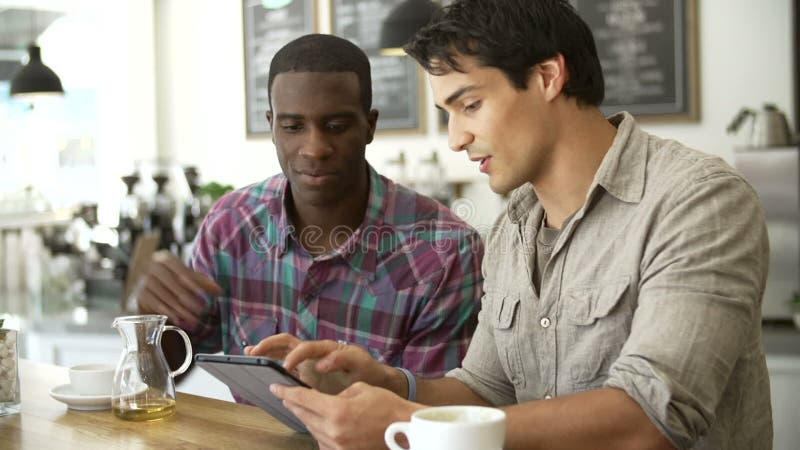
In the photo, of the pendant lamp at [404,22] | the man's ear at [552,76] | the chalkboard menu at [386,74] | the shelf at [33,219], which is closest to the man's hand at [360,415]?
the man's ear at [552,76]

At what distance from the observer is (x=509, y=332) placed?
1554 mm

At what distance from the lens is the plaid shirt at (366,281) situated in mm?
1899

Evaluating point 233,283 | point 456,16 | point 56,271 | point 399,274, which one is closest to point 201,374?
point 56,271

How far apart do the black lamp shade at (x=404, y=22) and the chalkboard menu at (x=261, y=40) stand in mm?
2124

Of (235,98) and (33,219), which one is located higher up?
(235,98)

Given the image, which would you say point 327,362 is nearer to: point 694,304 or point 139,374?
point 139,374

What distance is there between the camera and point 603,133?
1.49 meters

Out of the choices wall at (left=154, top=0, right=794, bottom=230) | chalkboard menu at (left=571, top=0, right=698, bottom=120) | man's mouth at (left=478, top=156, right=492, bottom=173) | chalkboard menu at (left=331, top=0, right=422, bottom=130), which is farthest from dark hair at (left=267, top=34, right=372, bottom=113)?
chalkboard menu at (left=331, top=0, right=422, bottom=130)

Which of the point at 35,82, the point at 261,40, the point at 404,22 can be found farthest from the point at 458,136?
the point at 261,40

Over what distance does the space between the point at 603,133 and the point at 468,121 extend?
21 centimetres

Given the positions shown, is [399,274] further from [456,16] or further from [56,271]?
[56,271]

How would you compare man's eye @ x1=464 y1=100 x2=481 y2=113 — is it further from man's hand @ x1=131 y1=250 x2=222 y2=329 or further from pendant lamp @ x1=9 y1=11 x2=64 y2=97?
pendant lamp @ x1=9 y1=11 x2=64 y2=97

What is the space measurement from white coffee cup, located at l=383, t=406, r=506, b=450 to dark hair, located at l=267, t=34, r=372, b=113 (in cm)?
102

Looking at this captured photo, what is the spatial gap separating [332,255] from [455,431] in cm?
103
